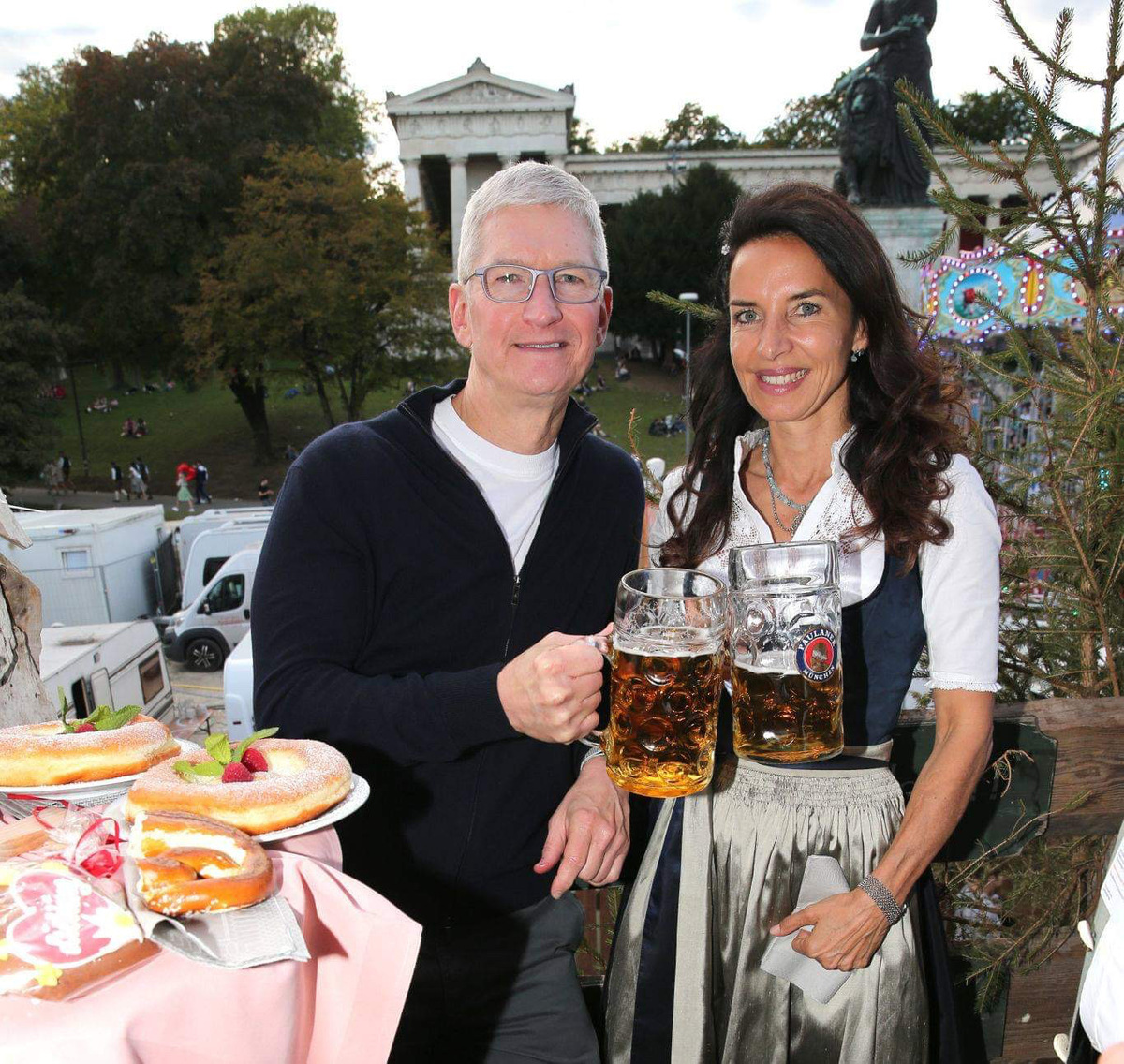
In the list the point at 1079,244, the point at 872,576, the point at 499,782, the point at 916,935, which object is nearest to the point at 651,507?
the point at 872,576

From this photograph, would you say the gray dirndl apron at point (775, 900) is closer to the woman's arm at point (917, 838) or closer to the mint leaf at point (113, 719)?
the woman's arm at point (917, 838)

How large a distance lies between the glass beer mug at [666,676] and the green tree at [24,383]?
26658 millimetres

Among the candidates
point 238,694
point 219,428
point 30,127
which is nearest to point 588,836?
point 238,694

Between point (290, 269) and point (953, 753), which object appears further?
point (290, 269)

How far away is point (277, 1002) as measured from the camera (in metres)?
1.04

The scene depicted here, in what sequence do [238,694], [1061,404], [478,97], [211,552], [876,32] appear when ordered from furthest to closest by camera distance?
[478,97] < [211,552] < [876,32] < [238,694] < [1061,404]

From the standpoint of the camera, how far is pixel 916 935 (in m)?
1.81

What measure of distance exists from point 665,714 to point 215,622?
1465cm

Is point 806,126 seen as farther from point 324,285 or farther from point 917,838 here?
point 917,838

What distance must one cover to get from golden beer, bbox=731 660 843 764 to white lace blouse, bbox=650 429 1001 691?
273 mm

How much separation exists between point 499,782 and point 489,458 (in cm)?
72

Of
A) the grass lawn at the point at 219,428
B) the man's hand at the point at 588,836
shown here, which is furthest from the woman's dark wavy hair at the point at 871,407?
the grass lawn at the point at 219,428

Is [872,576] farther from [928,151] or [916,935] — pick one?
[928,151]

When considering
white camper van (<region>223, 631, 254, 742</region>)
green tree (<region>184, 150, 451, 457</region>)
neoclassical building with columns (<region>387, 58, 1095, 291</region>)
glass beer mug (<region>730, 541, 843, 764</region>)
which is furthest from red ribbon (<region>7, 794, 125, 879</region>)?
neoclassical building with columns (<region>387, 58, 1095, 291</region>)
